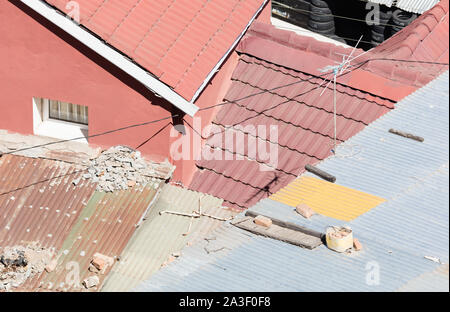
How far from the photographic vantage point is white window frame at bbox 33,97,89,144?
17434mm

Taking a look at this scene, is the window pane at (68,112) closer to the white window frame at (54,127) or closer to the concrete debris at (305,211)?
the white window frame at (54,127)

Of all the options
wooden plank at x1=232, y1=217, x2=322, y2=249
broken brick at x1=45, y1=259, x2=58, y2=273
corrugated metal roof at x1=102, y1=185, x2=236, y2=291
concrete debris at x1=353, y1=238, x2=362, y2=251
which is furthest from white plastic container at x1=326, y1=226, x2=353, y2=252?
broken brick at x1=45, y1=259, x2=58, y2=273

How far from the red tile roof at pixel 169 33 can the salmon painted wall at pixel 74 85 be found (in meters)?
0.59

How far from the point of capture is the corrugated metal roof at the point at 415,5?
2834 centimetres

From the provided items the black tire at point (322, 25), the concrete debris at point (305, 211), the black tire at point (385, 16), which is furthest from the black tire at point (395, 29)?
the concrete debris at point (305, 211)

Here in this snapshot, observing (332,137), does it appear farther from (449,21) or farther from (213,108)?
(449,21)

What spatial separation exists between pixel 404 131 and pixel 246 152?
13.4 feet

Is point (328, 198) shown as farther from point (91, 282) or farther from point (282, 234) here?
point (91, 282)

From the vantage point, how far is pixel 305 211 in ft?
43.3

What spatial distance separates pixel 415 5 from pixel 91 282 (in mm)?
17964

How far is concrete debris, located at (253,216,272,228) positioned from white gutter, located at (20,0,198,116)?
11.1ft

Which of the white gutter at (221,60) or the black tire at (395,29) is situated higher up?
the black tire at (395,29)

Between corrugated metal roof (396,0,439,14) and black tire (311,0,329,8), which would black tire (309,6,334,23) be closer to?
black tire (311,0,329,8)
